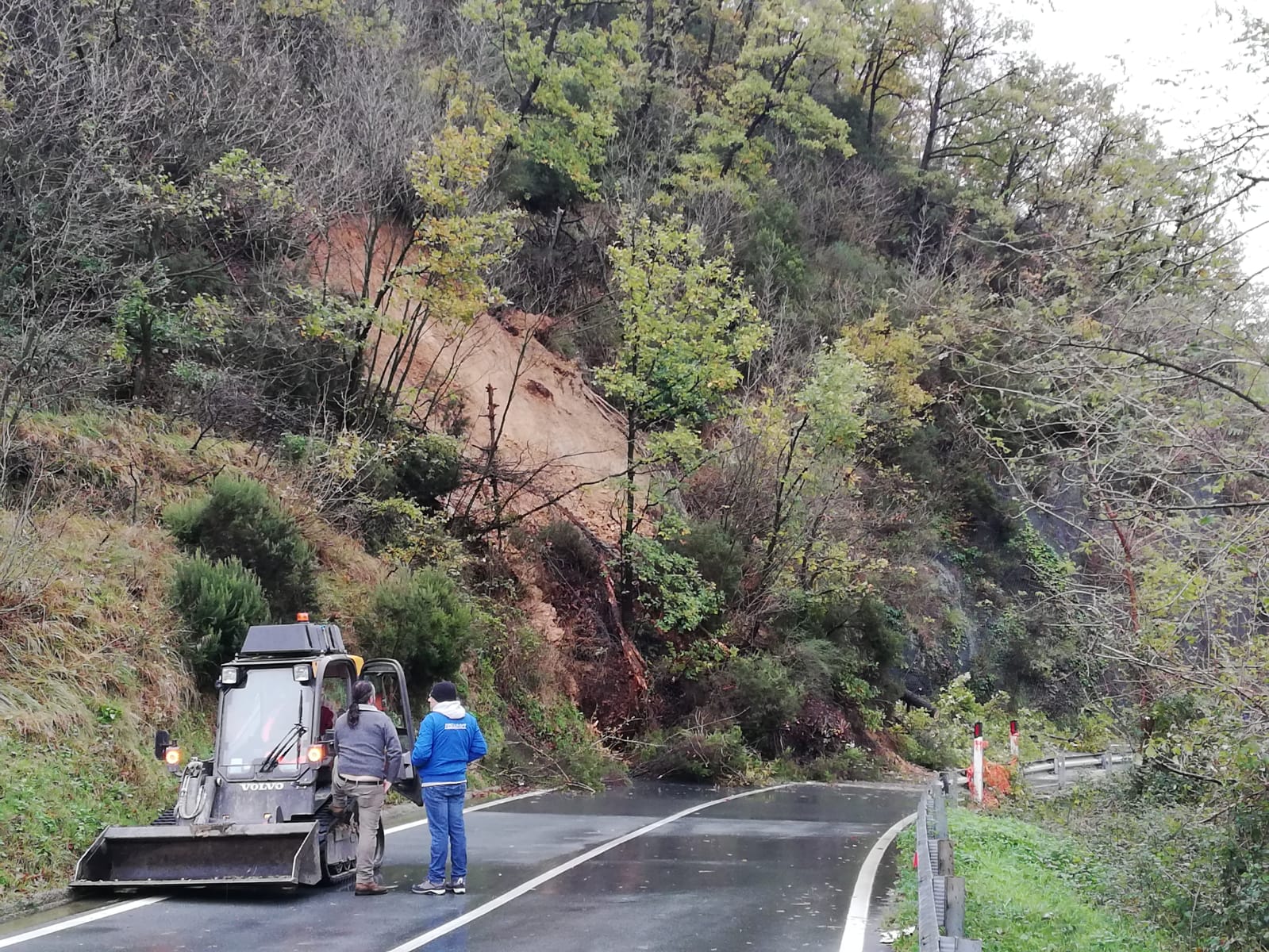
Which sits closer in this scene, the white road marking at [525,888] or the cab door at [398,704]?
the white road marking at [525,888]

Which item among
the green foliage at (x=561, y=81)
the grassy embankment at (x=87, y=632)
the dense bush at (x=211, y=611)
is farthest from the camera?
the green foliage at (x=561, y=81)

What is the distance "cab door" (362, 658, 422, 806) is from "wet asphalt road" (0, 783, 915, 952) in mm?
792

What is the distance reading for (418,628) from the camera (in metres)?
19.3

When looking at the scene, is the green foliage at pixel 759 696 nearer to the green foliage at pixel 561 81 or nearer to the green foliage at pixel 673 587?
the green foliage at pixel 673 587

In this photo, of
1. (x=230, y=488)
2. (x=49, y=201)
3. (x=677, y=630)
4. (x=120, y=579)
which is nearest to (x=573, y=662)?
(x=677, y=630)

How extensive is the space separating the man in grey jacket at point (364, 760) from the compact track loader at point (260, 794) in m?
0.21

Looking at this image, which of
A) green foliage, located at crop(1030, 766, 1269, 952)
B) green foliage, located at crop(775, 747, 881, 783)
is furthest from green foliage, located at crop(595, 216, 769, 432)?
green foliage, located at crop(1030, 766, 1269, 952)

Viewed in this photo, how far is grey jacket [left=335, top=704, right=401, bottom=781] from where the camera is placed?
10.6 metres

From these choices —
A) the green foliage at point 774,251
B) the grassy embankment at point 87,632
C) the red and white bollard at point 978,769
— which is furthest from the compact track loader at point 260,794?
the green foliage at point 774,251

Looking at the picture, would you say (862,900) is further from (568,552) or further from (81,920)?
(568,552)

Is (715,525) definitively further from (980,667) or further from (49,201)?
(49,201)

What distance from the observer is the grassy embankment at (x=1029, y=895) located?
973cm

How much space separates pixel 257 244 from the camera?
84.3ft

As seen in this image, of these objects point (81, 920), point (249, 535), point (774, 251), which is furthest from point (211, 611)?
point (774, 251)
